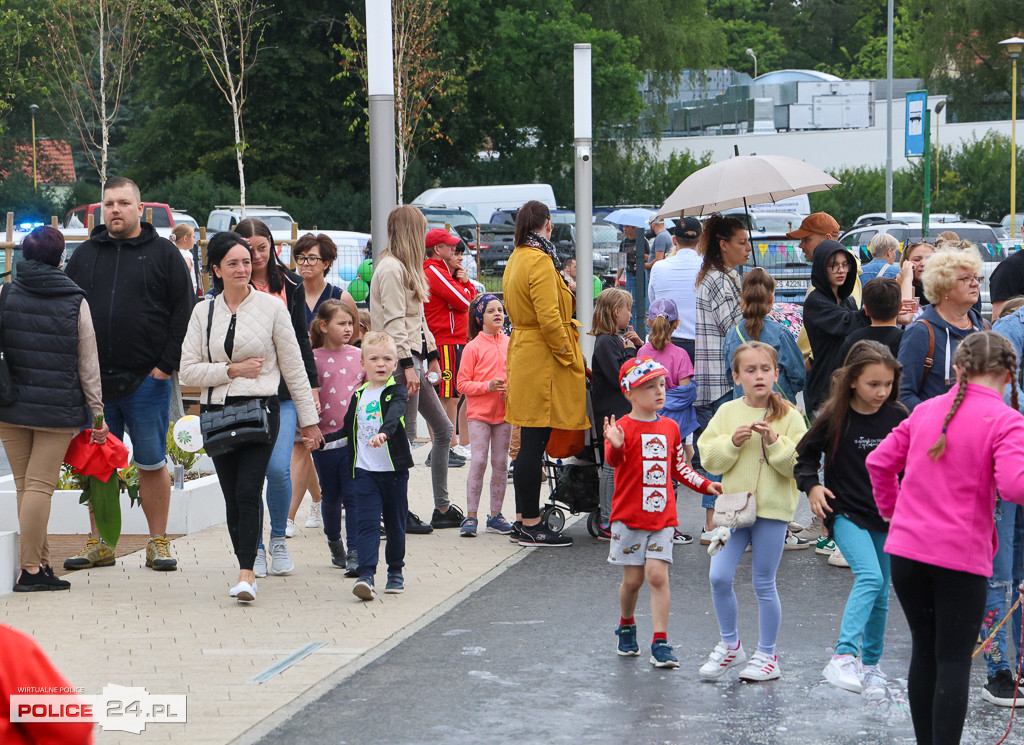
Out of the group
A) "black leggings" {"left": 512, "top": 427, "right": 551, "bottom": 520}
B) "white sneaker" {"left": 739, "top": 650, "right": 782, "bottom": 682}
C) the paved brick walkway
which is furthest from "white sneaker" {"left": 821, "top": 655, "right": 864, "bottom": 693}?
"black leggings" {"left": 512, "top": 427, "right": 551, "bottom": 520}

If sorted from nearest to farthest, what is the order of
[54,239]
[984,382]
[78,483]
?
[984,382] → [54,239] → [78,483]

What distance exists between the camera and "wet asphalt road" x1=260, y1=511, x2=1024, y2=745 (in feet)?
16.4

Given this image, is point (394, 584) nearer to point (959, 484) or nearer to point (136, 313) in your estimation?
point (136, 313)

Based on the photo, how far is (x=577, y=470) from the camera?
28.1 ft

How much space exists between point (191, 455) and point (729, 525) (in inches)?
189

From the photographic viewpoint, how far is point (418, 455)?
12.1 meters

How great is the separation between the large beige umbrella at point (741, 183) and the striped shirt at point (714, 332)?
47.6 inches

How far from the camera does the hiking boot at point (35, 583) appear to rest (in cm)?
726

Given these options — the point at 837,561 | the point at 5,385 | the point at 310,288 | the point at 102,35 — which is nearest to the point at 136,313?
the point at 5,385

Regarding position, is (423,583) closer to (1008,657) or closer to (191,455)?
(191,455)

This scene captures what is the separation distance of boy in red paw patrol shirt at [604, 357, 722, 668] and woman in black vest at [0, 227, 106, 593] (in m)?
3.06

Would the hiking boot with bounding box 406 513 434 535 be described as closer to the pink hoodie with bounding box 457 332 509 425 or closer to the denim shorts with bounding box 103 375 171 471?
the pink hoodie with bounding box 457 332 509 425

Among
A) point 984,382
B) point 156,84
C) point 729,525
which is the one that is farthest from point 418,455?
point 156,84

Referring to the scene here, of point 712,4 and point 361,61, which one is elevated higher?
point 712,4
